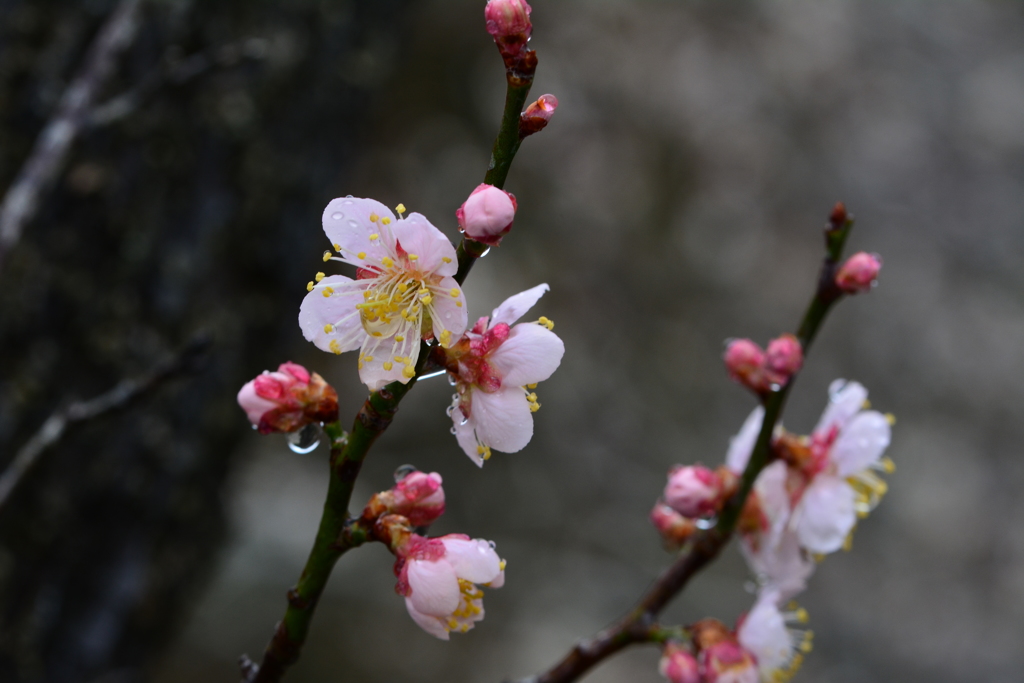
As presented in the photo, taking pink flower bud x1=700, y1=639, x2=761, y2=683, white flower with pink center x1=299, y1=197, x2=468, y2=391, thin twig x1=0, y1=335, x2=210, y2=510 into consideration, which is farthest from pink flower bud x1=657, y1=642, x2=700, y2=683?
thin twig x1=0, y1=335, x2=210, y2=510

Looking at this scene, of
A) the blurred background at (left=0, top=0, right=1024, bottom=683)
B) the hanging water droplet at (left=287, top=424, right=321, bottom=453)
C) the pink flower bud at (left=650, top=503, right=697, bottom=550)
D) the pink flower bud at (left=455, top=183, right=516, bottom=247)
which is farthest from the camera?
the blurred background at (left=0, top=0, right=1024, bottom=683)

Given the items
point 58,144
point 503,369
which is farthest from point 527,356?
point 58,144

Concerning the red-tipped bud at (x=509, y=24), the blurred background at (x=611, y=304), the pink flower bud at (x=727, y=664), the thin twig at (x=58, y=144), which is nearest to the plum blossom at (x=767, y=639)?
the pink flower bud at (x=727, y=664)

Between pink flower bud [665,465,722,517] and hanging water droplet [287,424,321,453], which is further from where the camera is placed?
pink flower bud [665,465,722,517]

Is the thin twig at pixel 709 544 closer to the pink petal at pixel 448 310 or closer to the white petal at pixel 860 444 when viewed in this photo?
the white petal at pixel 860 444

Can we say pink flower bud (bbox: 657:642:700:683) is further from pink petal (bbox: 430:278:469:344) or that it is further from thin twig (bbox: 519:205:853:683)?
pink petal (bbox: 430:278:469:344)

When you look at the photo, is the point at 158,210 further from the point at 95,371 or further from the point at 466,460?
the point at 466,460
